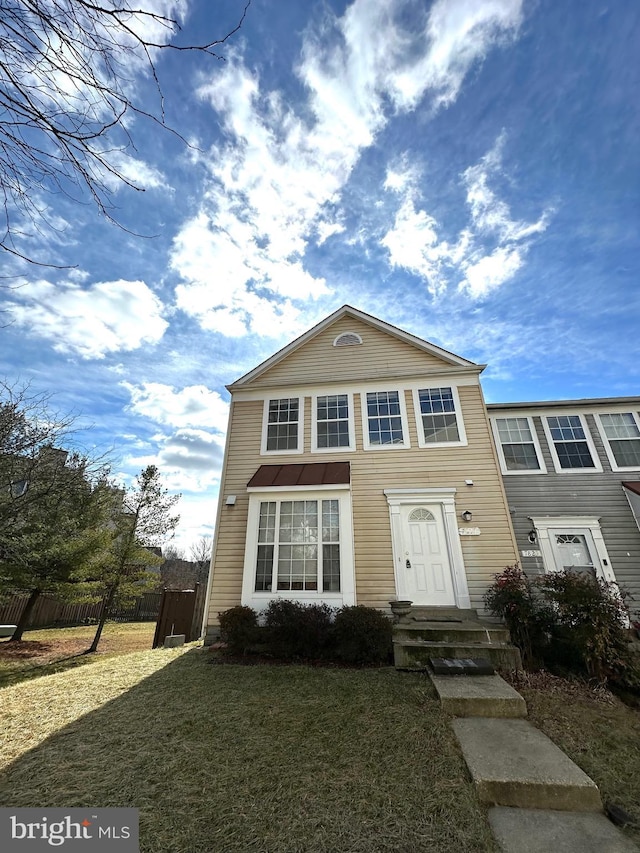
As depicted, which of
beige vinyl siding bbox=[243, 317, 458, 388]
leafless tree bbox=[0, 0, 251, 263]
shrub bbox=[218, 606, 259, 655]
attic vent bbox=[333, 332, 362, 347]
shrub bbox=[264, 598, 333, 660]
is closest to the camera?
leafless tree bbox=[0, 0, 251, 263]

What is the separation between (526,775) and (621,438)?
10.8 m

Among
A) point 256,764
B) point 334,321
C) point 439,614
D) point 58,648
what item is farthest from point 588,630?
point 58,648

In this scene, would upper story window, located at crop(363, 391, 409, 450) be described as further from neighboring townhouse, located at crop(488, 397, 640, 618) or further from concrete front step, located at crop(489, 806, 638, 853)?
concrete front step, located at crop(489, 806, 638, 853)

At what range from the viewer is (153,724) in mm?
3924

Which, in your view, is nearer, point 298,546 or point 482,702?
point 482,702

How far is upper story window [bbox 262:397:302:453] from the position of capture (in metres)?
9.99

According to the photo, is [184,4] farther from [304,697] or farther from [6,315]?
[304,697]

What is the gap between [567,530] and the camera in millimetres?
9211

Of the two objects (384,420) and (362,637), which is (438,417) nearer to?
(384,420)

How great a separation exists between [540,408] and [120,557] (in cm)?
1555

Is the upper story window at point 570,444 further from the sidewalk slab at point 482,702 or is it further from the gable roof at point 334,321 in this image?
the sidewalk slab at point 482,702

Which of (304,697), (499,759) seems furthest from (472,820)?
(304,697)

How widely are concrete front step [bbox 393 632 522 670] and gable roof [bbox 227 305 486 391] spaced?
722 centimetres

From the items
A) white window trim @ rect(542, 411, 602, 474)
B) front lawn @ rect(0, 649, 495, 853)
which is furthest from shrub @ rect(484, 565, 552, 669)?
white window trim @ rect(542, 411, 602, 474)
